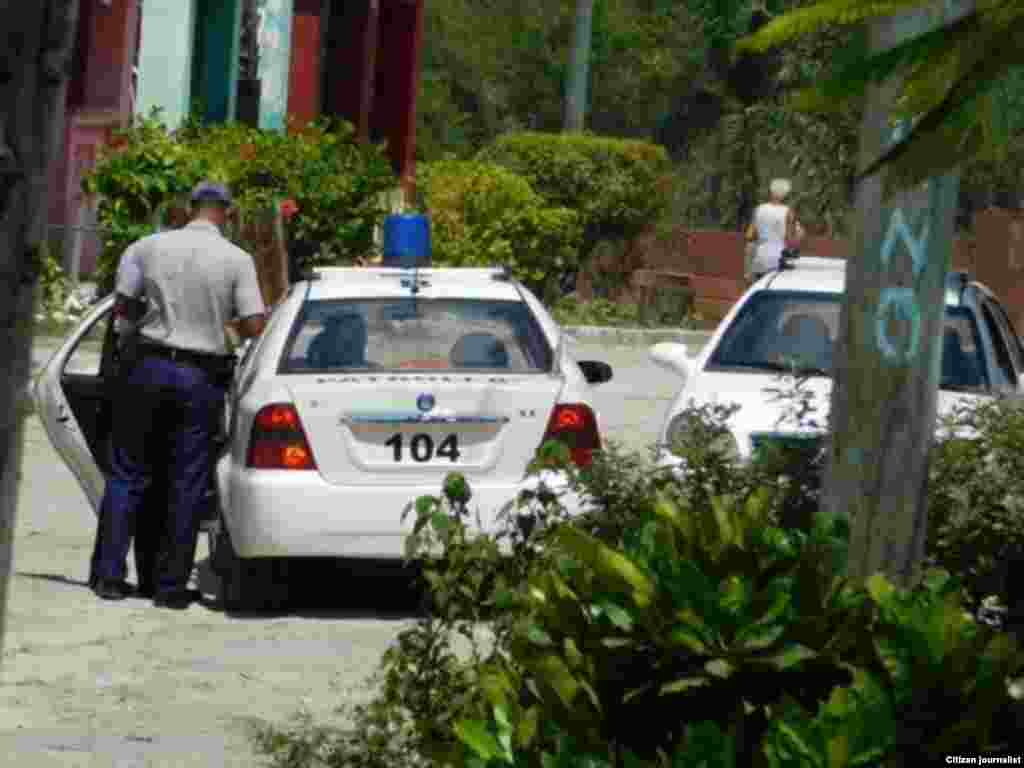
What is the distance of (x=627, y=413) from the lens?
20344mm

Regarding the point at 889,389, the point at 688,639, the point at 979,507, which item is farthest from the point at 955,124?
the point at 979,507

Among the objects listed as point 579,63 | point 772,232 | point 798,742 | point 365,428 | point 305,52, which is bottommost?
point 365,428

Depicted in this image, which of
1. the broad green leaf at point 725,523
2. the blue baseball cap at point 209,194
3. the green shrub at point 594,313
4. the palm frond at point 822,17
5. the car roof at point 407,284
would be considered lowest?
the green shrub at point 594,313

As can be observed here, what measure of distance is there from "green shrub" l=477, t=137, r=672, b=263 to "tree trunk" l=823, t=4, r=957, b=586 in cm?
2614

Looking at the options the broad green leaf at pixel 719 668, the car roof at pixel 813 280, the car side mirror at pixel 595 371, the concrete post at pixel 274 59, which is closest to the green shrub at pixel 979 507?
the broad green leaf at pixel 719 668

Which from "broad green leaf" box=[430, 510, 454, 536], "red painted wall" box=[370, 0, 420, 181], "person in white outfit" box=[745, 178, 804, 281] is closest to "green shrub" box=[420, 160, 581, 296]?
"person in white outfit" box=[745, 178, 804, 281]

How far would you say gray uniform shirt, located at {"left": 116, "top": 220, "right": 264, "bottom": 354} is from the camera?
35.9ft

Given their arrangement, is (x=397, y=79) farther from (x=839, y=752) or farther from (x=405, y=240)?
(x=839, y=752)

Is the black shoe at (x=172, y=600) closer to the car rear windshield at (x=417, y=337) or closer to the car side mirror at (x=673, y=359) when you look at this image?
the car rear windshield at (x=417, y=337)

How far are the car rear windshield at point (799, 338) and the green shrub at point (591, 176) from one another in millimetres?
19611

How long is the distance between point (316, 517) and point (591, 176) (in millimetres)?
22515

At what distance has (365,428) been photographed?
35.3ft

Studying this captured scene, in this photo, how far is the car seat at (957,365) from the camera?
1245 cm

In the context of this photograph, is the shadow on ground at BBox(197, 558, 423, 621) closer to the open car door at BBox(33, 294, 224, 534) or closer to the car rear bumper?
the car rear bumper
